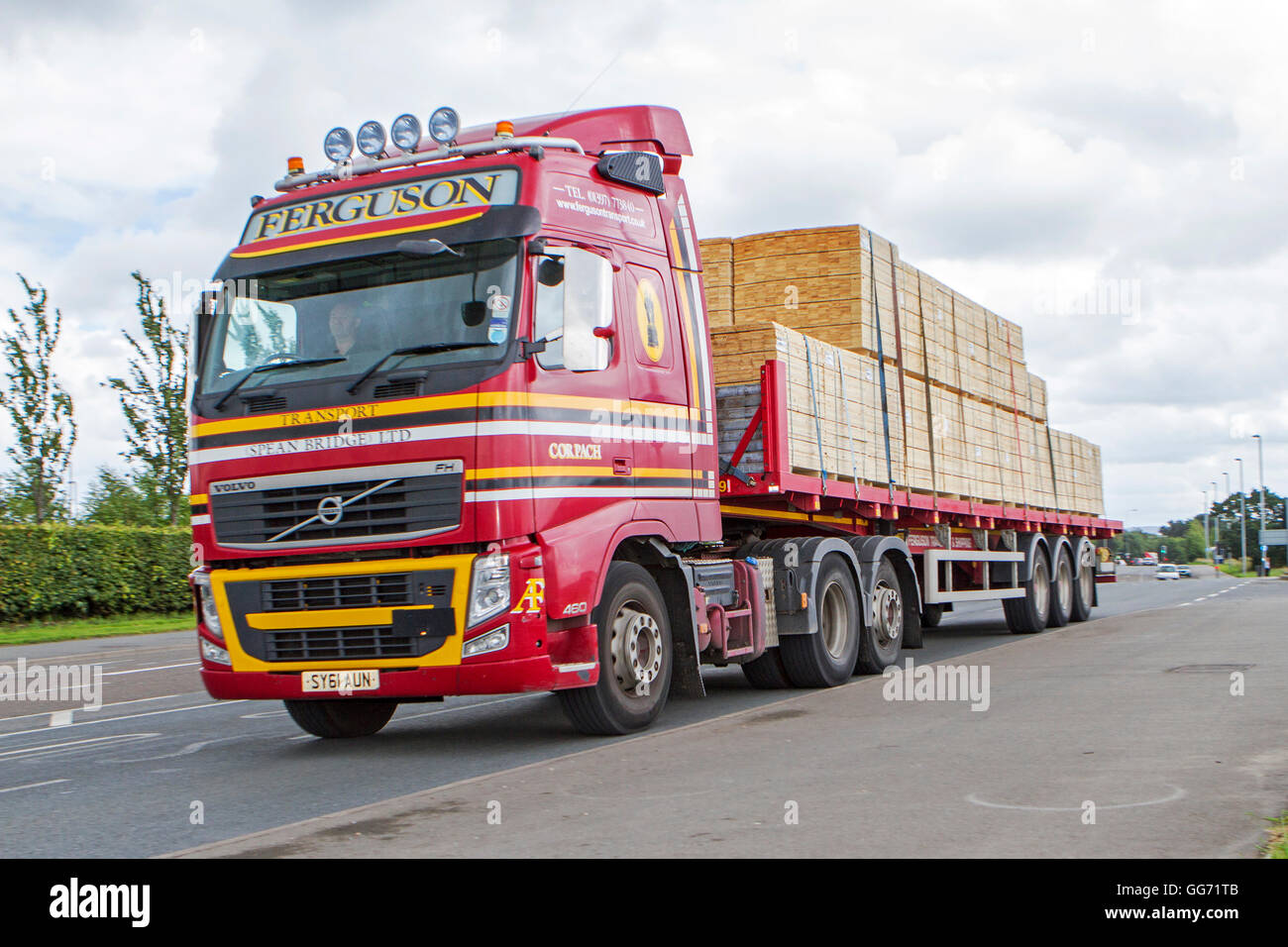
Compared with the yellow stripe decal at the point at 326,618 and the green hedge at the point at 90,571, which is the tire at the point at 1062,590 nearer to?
the yellow stripe decal at the point at 326,618

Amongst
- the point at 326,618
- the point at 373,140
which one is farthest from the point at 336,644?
the point at 373,140

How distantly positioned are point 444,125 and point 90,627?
1803cm

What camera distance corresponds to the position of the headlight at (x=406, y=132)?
9.11 meters

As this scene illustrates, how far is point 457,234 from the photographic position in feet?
26.8

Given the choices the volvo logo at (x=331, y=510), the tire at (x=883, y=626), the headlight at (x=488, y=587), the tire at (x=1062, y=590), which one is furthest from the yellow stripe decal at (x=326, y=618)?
the tire at (x=1062, y=590)

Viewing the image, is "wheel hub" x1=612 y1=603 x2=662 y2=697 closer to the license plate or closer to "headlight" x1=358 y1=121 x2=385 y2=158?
the license plate

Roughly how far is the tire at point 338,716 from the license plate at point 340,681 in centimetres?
139

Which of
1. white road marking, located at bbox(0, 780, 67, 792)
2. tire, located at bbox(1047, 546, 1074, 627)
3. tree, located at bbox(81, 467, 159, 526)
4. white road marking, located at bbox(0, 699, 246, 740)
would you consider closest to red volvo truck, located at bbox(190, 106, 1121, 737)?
white road marking, located at bbox(0, 780, 67, 792)

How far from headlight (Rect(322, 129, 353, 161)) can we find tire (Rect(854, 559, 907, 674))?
19.8ft

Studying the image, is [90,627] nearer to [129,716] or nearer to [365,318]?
[129,716]

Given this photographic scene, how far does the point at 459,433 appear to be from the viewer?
7781 millimetres

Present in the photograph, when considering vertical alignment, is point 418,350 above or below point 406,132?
below
